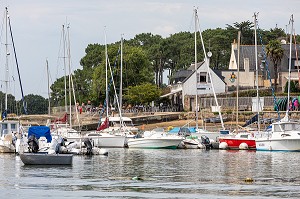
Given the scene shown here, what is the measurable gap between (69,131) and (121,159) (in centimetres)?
1666

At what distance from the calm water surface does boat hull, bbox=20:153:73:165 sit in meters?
0.59

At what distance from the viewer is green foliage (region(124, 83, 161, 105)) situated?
120 metres

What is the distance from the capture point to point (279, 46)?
115375 mm

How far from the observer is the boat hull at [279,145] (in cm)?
7212

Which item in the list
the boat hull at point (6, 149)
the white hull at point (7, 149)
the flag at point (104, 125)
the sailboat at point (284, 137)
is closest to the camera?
the white hull at point (7, 149)

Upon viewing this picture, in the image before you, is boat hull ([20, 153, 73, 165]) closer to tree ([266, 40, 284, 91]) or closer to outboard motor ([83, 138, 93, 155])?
outboard motor ([83, 138, 93, 155])

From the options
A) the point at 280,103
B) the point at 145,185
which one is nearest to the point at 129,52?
the point at 280,103

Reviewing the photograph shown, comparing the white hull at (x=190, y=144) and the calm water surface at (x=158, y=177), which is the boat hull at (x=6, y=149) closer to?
the calm water surface at (x=158, y=177)

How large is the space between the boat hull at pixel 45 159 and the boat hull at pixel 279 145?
23.6 meters

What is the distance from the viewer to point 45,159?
178 feet

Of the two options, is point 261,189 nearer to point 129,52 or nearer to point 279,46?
point 279,46

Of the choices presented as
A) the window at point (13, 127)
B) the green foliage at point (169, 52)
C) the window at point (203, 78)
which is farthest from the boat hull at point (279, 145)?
the green foliage at point (169, 52)

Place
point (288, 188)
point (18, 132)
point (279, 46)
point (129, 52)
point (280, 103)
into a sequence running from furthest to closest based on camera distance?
point (129, 52) → point (279, 46) → point (280, 103) → point (18, 132) → point (288, 188)

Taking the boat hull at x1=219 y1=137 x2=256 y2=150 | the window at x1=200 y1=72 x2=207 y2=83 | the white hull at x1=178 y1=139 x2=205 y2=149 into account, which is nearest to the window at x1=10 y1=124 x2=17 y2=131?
the white hull at x1=178 y1=139 x2=205 y2=149
